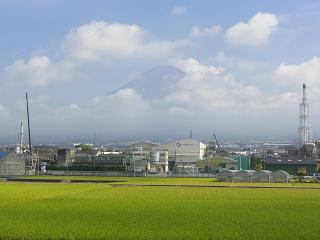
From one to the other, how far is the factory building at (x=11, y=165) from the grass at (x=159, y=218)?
150 feet

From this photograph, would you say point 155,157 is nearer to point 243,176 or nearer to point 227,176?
point 227,176

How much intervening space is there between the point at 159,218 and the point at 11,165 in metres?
57.8

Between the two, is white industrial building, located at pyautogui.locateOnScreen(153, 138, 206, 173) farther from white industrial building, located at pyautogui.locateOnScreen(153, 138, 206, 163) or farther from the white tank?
the white tank

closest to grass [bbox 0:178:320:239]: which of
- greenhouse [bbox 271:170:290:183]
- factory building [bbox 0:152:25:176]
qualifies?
greenhouse [bbox 271:170:290:183]

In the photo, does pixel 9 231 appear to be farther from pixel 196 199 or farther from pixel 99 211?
pixel 196 199

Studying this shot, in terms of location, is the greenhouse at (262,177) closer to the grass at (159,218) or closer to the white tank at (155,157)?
the grass at (159,218)

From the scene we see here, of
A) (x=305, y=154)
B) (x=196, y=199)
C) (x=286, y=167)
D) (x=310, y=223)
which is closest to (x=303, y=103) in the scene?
(x=305, y=154)

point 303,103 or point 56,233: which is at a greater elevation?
point 303,103

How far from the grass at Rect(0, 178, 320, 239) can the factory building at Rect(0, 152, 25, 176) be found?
45.7m

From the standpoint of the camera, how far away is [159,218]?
21578 mm

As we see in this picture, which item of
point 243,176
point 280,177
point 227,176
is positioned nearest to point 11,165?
point 227,176

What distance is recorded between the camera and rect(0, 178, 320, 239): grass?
57.6 ft

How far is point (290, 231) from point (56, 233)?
24.4 feet

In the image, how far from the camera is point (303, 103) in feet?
424
